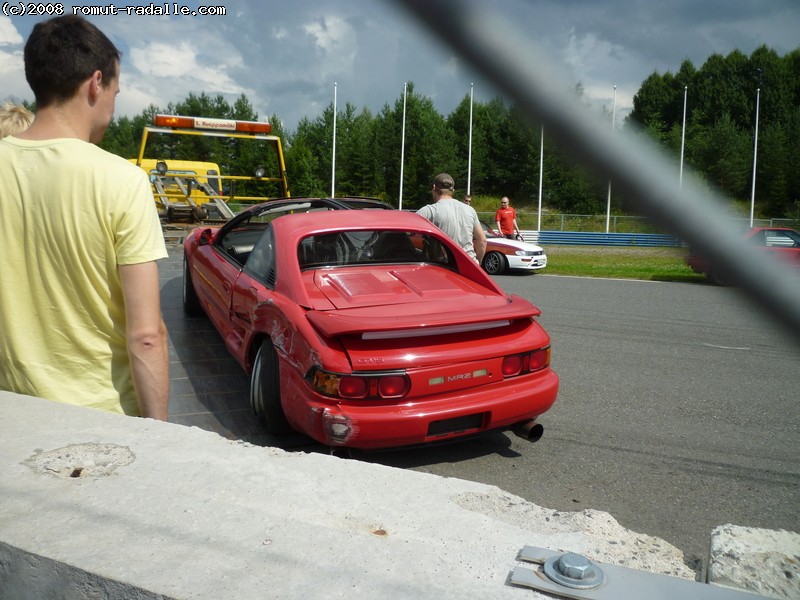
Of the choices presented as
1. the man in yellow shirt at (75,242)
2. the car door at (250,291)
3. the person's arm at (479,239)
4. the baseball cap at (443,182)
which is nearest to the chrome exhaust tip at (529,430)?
the car door at (250,291)

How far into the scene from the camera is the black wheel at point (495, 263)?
57.7 ft

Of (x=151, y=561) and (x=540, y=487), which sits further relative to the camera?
(x=540, y=487)

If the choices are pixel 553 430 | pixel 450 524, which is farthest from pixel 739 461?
pixel 450 524

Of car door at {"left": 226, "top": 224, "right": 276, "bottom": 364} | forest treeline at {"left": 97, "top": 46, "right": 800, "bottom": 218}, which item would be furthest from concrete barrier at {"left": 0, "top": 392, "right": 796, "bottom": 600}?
car door at {"left": 226, "top": 224, "right": 276, "bottom": 364}

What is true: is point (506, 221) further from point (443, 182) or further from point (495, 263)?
point (443, 182)

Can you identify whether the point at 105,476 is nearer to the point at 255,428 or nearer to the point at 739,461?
the point at 255,428

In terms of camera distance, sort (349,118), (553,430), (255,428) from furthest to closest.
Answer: (349,118)
(553,430)
(255,428)

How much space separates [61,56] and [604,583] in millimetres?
2029

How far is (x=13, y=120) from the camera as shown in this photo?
3443 mm

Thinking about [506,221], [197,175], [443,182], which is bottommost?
[506,221]

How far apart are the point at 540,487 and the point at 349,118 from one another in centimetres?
7714

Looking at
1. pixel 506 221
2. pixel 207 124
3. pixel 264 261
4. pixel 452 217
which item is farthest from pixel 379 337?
pixel 506 221

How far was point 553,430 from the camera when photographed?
17.2 feet

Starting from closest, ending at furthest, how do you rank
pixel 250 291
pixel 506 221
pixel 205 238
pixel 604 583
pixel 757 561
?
pixel 604 583 < pixel 757 561 < pixel 250 291 < pixel 205 238 < pixel 506 221
